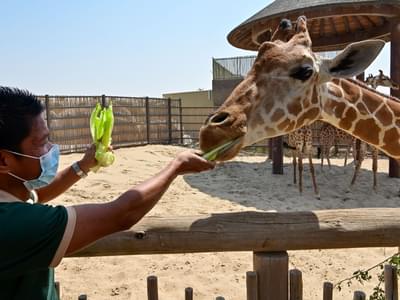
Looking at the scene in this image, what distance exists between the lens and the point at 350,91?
117 inches

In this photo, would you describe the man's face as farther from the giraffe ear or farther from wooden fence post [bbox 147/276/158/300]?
the giraffe ear

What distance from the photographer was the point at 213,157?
1.92m

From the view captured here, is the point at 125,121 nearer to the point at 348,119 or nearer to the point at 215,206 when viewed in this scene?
the point at 215,206

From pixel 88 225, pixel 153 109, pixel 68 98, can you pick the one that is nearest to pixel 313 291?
pixel 88 225

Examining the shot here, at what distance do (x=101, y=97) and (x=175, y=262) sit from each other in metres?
9.29

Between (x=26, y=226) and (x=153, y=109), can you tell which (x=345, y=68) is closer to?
(x=26, y=226)

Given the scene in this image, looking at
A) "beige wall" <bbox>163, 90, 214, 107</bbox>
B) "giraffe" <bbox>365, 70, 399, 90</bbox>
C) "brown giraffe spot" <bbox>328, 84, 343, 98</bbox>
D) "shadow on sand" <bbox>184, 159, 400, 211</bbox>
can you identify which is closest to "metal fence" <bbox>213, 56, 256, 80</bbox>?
"beige wall" <bbox>163, 90, 214, 107</bbox>

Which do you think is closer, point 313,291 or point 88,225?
point 88,225

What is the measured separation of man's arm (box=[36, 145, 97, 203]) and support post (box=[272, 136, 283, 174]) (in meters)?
8.04

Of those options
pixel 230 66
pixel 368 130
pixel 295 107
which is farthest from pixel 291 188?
pixel 230 66

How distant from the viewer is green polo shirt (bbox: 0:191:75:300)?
1.12 m

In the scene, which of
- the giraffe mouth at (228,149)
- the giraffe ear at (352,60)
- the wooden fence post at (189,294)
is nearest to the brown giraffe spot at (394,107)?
the giraffe ear at (352,60)

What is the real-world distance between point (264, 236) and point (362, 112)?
1.53 m

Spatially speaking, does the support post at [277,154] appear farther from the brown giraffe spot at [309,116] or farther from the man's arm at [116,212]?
the man's arm at [116,212]
